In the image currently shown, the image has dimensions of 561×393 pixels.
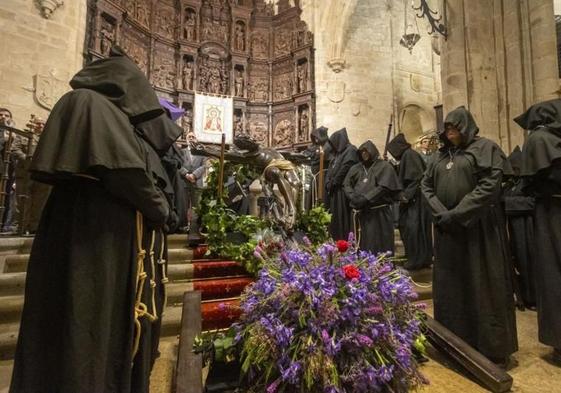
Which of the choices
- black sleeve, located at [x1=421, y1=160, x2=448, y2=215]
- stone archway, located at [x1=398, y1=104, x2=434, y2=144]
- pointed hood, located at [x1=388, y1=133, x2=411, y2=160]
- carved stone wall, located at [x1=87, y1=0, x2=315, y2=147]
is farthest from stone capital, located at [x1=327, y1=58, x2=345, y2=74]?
black sleeve, located at [x1=421, y1=160, x2=448, y2=215]

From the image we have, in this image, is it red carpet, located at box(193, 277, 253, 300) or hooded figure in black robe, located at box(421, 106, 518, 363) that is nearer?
hooded figure in black robe, located at box(421, 106, 518, 363)

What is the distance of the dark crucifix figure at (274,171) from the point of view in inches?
182

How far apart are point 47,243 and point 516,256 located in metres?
5.37

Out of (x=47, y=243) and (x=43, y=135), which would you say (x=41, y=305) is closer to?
(x=47, y=243)

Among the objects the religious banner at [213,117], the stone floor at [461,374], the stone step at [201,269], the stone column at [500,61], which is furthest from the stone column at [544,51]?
the religious banner at [213,117]

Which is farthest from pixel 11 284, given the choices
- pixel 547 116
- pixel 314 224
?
pixel 547 116

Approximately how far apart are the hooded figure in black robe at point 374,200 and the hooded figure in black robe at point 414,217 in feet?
1.37

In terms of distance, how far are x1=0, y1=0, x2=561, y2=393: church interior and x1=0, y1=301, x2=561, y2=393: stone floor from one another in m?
0.02

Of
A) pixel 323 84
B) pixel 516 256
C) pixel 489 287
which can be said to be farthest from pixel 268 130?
pixel 489 287

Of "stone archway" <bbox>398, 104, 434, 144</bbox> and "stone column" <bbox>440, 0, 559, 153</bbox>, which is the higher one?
"stone archway" <bbox>398, 104, 434, 144</bbox>

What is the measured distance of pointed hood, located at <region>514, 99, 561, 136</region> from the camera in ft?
9.58

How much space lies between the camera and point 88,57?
8.73 m

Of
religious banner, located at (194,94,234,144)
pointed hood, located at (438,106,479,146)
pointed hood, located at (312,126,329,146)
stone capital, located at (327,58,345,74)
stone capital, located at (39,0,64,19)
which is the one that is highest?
stone capital, located at (327,58,345,74)

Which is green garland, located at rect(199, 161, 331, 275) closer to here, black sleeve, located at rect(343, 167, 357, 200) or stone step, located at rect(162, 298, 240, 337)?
black sleeve, located at rect(343, 167, 357, 200)
